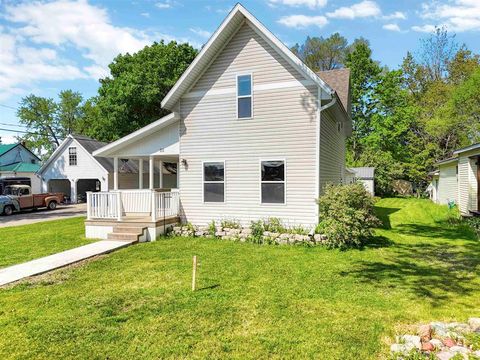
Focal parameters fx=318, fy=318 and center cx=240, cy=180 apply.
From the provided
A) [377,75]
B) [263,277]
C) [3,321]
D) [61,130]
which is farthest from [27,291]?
[61,130]

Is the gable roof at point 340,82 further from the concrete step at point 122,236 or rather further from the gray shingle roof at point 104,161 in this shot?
the gray shingle roof at point 104,161

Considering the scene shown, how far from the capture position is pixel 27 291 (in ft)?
19.7

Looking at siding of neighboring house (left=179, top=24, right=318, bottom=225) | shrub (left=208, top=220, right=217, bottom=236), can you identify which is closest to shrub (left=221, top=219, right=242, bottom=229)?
siding of neighboring house (left=179, top=24, right=318, bottom=225)

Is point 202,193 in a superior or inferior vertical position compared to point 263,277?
superior

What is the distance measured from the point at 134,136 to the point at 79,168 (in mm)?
18395

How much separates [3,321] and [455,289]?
7494mm

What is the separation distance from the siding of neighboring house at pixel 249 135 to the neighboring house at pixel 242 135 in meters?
0.03

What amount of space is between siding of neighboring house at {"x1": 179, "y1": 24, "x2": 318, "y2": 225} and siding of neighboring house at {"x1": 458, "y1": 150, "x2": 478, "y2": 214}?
27.3ft

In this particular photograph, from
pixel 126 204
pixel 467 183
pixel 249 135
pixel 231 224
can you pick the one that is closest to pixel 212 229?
pixel 231 224

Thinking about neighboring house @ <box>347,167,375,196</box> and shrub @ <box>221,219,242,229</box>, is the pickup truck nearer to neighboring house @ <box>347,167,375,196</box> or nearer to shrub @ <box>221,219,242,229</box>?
shrub @ <box>221,219,242,229</box>

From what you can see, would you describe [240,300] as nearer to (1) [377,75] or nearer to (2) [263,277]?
Result: (2) [263,277]

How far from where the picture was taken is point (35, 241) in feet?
35.9

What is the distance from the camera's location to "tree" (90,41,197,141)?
84.7 ft

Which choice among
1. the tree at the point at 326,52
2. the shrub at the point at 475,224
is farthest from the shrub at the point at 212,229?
the tree at the point at 326,52
